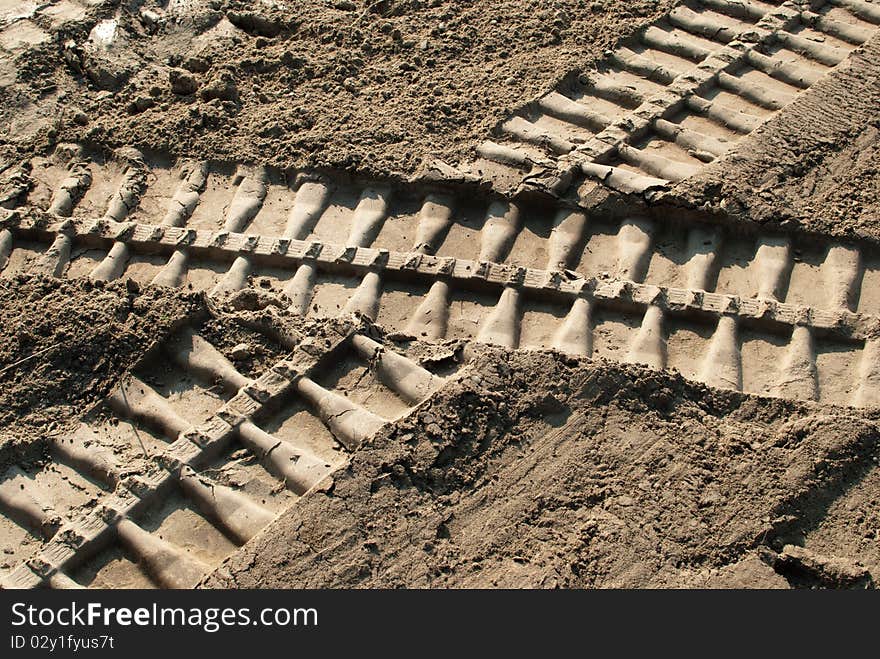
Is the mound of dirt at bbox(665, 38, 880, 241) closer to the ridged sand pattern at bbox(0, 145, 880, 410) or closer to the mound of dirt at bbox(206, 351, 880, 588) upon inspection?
the ridged sand pattern at bbox(0, 145, 880, 410)

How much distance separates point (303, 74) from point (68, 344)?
81.1 inches

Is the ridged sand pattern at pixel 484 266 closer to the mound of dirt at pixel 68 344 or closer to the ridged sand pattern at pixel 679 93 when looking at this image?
the mound of dirt at pixel 68 344

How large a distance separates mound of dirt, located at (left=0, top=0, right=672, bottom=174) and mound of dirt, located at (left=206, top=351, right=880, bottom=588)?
162cm

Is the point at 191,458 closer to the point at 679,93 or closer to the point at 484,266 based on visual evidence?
the point at 484,266

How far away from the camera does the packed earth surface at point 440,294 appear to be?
12.7 ft

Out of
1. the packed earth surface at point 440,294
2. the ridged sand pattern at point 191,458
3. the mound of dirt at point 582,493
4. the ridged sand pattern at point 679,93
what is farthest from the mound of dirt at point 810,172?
the ridged sand pattern at point 191,458

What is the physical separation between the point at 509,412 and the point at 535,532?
49 centimetres

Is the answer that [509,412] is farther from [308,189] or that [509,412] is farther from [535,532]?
[308,189]

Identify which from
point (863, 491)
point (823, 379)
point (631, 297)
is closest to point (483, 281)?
point (631, 297)

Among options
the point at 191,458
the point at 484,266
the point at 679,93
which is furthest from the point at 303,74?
the point at 191,458

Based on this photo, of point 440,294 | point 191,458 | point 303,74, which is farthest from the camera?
point 303,74

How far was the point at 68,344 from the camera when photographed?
4484mm

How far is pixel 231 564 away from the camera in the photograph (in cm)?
378

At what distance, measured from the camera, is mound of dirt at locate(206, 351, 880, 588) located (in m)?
3.76
